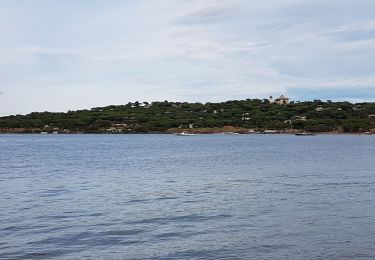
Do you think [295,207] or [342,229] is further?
[295,207]

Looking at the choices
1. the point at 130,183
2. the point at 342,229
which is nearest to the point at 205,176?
the point at 130,183

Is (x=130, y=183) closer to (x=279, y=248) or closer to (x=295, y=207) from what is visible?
(x=295, y=207)

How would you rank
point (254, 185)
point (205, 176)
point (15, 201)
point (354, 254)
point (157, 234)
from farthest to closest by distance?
1. point (205, 176)
2. point (254, 185)
3. point (15, 201)
4. point (157, 234)
5. point (354, 254)

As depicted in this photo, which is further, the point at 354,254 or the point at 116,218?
the point at 116,218

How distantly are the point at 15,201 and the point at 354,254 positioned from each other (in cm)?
1918

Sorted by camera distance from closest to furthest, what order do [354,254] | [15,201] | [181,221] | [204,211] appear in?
[354,254] → [181,221] → [204,211] → [15,201]

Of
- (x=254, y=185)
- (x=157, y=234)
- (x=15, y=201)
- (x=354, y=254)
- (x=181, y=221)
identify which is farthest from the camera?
(x=254, y=185)

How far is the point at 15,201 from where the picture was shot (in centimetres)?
2950

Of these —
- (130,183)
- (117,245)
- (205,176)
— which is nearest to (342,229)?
(117,245)

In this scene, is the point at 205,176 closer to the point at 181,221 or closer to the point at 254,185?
the point at 254,185

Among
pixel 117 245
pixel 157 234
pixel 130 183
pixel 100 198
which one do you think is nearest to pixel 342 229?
pixel 157 234

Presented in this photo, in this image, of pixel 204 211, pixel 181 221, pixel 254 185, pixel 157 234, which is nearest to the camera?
pixel 157 234

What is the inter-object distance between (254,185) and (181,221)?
15.6 metres

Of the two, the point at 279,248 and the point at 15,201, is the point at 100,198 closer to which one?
the point at 15,201
